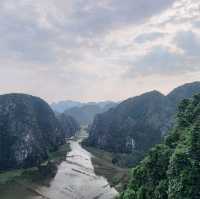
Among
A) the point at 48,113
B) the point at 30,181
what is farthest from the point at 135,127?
the point at 30,181

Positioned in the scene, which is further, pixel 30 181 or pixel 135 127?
pixel 135 127

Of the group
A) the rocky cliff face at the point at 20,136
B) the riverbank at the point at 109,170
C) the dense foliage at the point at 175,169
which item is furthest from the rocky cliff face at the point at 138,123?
the dense foliage at the point at 175,169

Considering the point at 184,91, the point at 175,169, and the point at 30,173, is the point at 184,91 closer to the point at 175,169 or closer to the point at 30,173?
the point at 30,173

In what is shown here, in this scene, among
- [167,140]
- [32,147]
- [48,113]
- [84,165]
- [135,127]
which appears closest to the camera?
[167,140]

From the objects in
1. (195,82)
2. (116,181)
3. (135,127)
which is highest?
(195,82)

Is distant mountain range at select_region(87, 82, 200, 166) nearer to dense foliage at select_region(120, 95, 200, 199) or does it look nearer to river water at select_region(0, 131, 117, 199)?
river water at select_region(0, 131, 117, 199)

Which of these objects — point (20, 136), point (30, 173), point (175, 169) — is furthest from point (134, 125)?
point (175, 169)

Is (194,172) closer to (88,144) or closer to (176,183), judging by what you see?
(176,183)
